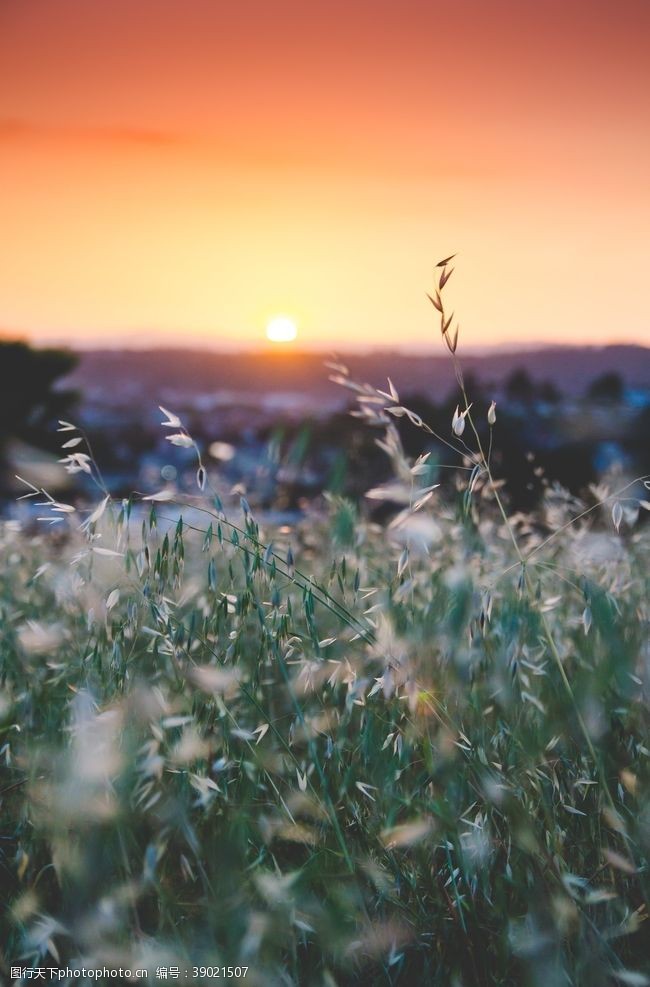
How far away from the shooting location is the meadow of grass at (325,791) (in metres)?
1.40

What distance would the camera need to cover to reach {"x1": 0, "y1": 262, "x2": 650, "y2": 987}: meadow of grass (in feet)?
4.59

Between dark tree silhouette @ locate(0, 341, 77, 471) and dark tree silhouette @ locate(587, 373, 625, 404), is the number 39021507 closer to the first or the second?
dark tree silhouette @ locate(587, 373, 625, 404)

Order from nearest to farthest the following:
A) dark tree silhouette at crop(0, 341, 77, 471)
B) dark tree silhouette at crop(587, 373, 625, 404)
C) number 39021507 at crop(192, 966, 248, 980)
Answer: number 39021507 at crop(192, 966, 248, 980), dark tree silhouette at crop(587, 373, 625, 404), dark tree silhouette at crop(0, 341, 77, 471)

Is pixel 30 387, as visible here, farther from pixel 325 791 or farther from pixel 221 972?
pixel 221 972

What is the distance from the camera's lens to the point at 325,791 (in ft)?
4.83

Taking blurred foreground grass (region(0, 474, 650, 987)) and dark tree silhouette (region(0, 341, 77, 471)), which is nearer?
blurred foreground grass (region(0, 474, 650, 987))

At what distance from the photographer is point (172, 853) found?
165cm

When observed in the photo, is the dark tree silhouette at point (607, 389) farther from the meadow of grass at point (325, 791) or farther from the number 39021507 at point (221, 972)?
the number 39021507 at point (221, 972)

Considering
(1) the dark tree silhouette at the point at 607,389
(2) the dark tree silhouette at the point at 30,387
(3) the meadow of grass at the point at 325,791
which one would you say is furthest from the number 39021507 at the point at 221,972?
(2) the dark tree silhouette at the point at 30,387

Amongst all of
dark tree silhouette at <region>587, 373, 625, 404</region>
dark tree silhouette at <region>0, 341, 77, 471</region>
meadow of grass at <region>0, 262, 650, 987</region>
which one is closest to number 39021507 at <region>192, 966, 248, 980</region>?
meadow of grass at <region>0, 262, 650, 987</region>

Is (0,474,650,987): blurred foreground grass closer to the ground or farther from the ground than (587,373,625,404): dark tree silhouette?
closer to the ground

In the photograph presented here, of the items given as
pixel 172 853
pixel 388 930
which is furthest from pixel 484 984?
pixel 172 853

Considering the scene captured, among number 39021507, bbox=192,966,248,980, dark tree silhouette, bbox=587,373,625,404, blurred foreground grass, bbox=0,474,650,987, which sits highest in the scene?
dark tree silhouette, bbox=587,373,625,404

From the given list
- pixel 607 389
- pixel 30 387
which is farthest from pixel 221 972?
pixel 30 387
